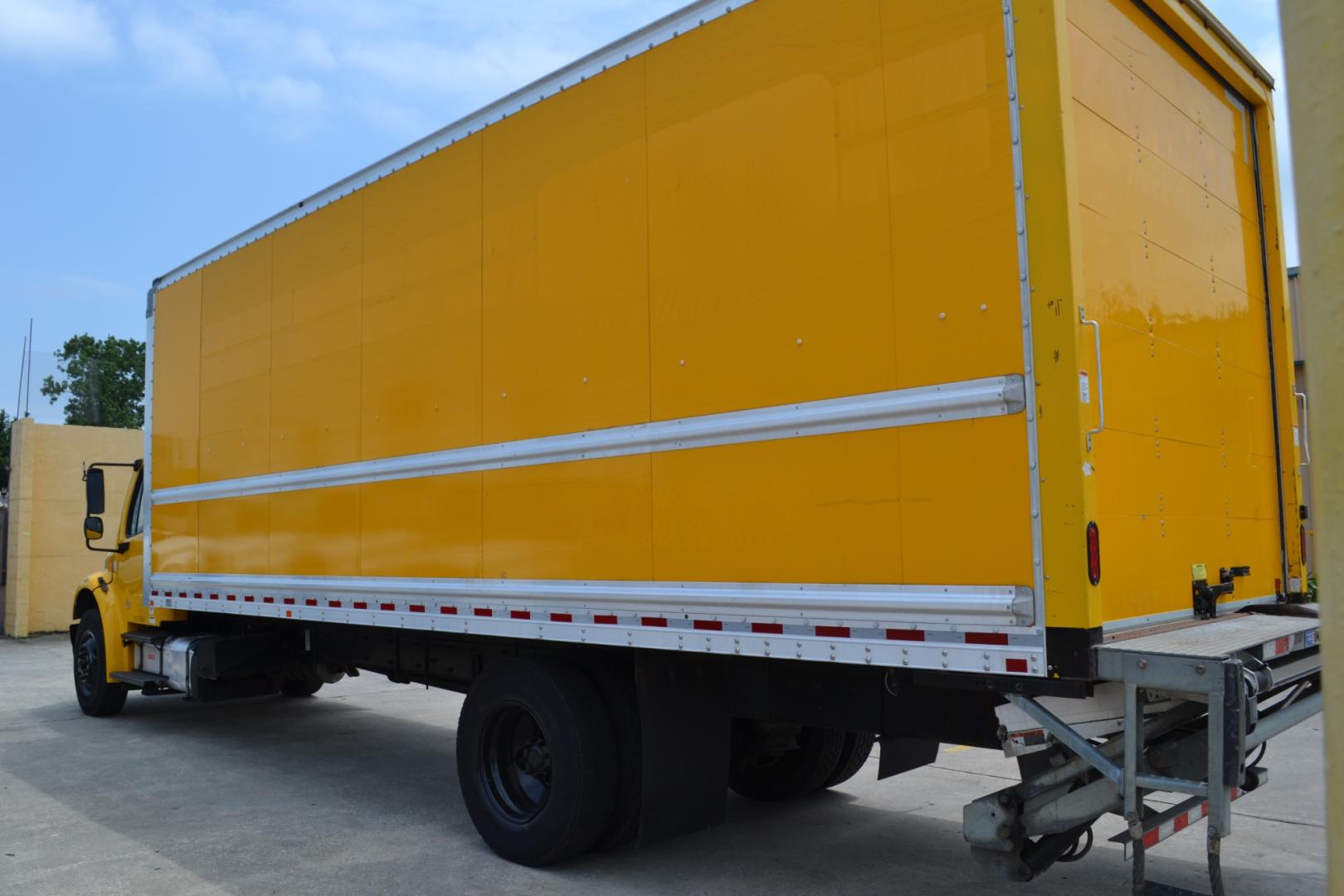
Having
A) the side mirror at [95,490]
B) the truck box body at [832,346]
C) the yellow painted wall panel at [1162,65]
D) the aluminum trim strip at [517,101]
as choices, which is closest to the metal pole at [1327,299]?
the truck box body at [832,346]

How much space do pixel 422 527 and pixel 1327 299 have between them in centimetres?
501

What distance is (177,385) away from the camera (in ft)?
28.1

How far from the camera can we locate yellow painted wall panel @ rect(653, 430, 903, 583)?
3.78m

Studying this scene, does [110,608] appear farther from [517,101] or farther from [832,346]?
[832,346]

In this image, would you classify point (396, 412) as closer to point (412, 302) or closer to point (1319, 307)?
point (412, 302)

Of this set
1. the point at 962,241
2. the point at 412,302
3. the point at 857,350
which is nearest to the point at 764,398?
the point at 857,350

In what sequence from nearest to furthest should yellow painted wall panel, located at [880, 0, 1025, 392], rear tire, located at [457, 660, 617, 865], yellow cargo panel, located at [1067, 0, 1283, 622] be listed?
yellow painted wall panel, located at [880, 0, 1025, 392], yellow cargo panel, located at [1067, 0, 1283, 622], rear tire, located at [457, 660, 617, 865]

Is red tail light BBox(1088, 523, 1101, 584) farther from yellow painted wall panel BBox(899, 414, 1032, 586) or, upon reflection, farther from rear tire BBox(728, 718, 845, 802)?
rear tire BBox(728, 718, 845, 802)

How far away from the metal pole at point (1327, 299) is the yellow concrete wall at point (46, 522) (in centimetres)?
1880

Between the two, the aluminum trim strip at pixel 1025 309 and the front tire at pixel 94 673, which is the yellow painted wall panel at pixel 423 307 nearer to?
the aluminum trim strip at pixel 1025 309

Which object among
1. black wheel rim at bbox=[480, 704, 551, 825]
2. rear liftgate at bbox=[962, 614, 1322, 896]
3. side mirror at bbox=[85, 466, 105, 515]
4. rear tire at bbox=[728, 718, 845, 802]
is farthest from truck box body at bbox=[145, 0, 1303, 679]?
side mirror at bbox=[85, 466, 105, 515]

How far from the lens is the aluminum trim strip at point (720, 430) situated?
11.6 feet

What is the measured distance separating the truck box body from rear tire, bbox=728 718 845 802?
6.86 feet

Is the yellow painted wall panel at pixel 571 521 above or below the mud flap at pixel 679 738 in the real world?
above
